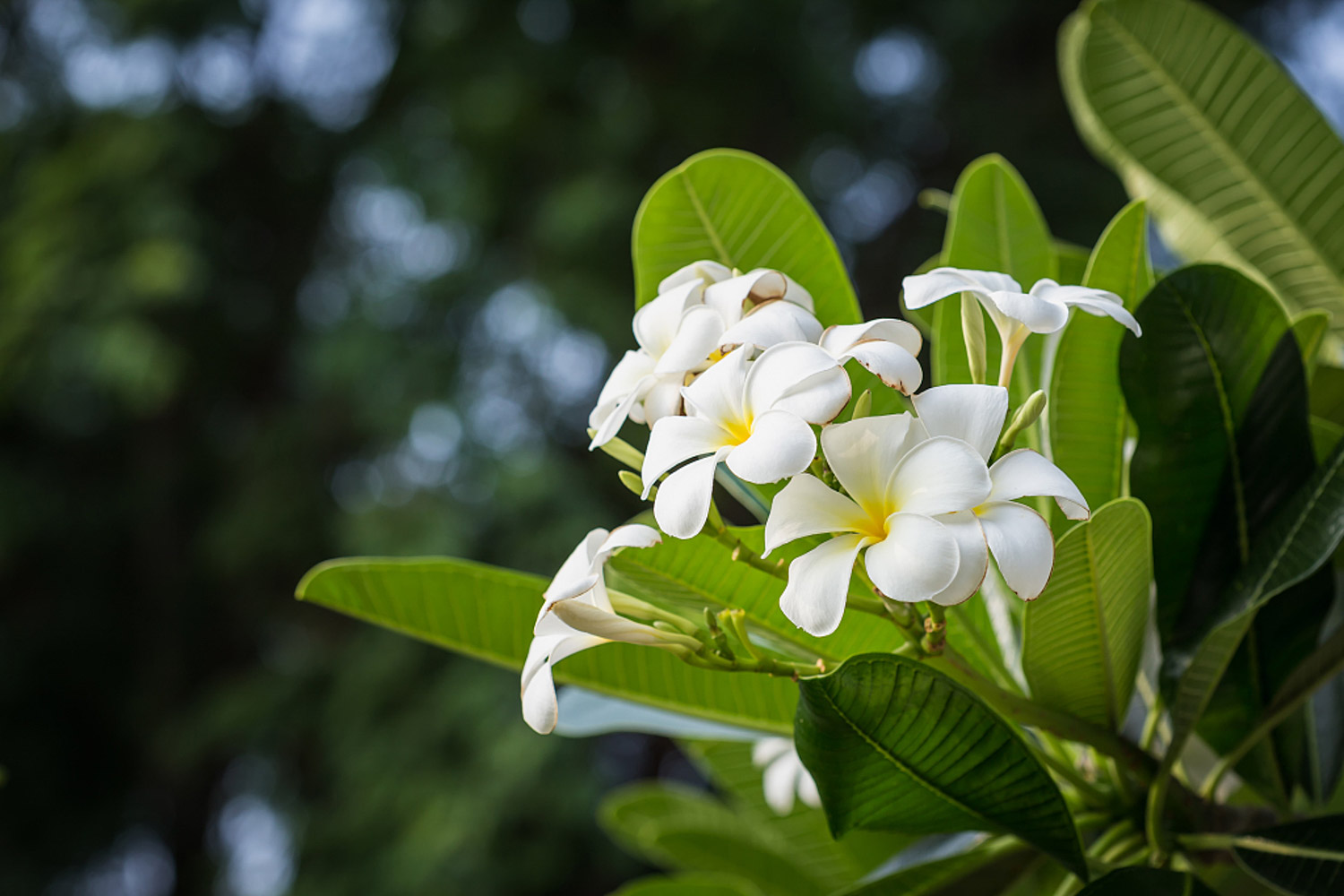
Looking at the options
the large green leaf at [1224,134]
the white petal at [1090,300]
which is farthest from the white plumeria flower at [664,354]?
the large green leaf at [1224,134]

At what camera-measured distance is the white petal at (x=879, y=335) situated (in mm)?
299

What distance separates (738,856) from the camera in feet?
2.16

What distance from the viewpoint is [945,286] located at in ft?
1.01

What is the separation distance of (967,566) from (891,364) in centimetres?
6

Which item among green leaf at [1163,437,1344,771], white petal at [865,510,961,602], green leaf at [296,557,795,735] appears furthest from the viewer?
green leaf at [296,557,795,735]

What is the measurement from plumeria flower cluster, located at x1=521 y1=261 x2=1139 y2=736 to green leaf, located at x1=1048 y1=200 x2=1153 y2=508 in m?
0.11

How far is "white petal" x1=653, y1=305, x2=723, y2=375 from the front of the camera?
0.31 meters

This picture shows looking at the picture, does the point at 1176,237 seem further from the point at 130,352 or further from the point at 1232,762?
the point at 130,352

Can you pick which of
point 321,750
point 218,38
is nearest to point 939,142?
point 218,38

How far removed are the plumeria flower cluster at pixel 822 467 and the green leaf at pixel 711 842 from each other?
1.18 feet

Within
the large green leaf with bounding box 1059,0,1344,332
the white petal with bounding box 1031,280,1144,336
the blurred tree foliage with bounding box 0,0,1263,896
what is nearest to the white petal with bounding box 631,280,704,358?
the white petal with bounding box 1031,280,1144,336

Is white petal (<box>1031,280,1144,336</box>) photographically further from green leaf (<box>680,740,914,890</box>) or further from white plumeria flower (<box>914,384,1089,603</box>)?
green leaf (<box>680,740,914,890</box>)

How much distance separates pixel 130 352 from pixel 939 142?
288 cm

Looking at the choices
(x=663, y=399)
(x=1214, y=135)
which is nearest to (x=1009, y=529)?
(x=663, y=399)
